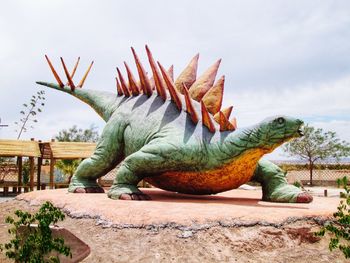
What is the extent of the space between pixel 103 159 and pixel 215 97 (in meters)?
1.70

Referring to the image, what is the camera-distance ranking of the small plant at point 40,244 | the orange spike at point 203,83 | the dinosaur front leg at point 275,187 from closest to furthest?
1. the small plant at point 40,244
2. the dinosaur front leg at point 275,187
3. the orange spike at point 203,83

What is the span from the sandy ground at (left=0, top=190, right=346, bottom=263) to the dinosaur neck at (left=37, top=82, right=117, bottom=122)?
2533mm

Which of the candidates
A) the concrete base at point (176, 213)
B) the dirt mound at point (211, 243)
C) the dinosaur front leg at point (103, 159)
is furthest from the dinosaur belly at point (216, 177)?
the dirt mound at point (211, 243)

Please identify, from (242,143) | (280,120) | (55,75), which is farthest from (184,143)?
(55,75)

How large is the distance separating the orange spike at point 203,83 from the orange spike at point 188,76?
0.68ft

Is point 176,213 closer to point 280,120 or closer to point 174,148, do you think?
point 174,148

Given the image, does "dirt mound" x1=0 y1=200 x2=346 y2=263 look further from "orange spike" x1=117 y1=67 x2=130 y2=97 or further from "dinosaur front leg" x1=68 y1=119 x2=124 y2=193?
"orange spike" x1=117 y1=67 x2=130 y2=97

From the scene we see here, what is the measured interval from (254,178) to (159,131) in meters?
1.32

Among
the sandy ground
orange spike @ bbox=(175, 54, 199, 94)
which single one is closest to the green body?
orange spike @ bbox=(175, 54, 199, 94)

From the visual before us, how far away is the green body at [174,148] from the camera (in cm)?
462

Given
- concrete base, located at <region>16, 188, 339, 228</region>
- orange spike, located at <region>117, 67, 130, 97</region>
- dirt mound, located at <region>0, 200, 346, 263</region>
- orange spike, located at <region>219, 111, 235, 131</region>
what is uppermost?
orange spike, located at <region>117, 67, 130, 97</region>

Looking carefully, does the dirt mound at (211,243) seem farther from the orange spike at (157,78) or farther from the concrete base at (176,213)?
the orange spike at (157,78)

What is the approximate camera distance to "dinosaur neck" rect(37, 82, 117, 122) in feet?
21.4

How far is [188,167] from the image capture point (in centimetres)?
487
